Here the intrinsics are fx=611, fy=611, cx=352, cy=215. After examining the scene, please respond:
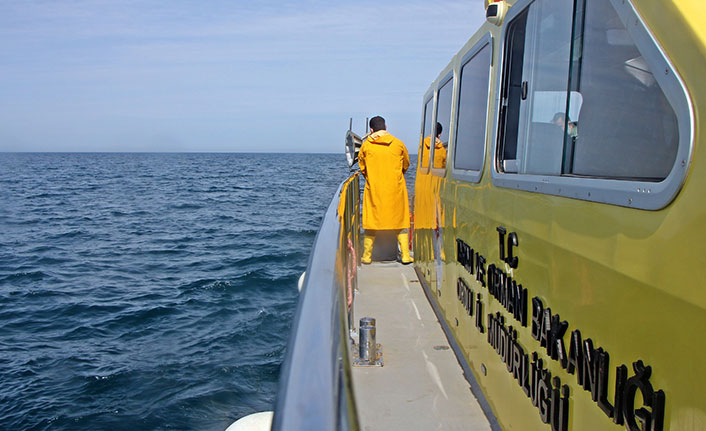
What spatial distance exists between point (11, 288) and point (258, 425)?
36.6 ft

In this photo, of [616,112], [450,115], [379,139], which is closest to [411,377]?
[450,115]

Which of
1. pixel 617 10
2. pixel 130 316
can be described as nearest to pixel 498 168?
pixel 617 10

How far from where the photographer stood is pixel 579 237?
190 centimetres

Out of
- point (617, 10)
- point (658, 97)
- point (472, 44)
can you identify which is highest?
point (472, 44)

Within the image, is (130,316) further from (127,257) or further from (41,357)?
(127,257)

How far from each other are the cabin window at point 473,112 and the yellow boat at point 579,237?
0.19 feet

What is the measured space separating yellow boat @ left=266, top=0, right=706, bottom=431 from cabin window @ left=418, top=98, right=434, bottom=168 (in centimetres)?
265

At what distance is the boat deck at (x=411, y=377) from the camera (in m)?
3.47

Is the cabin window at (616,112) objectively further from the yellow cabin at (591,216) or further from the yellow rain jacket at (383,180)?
the yellow rain jacket at (383,180)

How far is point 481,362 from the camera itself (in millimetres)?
3504

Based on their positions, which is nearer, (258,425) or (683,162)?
(683,162)

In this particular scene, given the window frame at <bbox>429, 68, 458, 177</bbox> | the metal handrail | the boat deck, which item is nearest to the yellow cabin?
the boat deck

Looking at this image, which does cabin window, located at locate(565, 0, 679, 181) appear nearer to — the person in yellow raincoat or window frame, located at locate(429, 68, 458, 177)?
window frame, located at locate(429, 68, 458, 177)

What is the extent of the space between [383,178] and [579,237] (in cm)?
527
